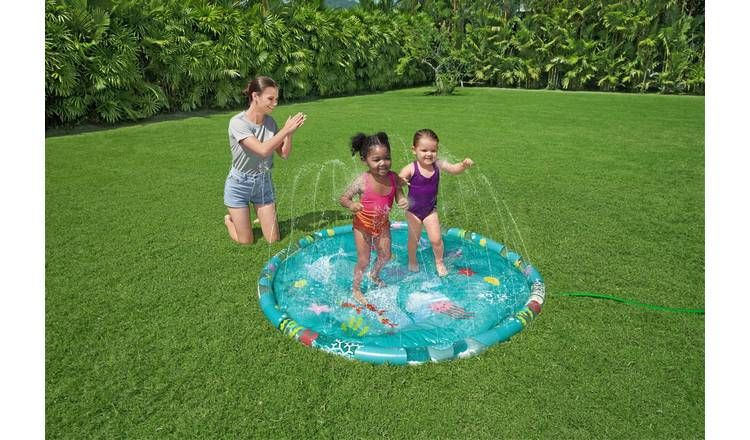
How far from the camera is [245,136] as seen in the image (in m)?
4.83

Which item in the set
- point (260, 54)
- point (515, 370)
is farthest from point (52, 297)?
point (260, 54)

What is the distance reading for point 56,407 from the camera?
2.98 metres

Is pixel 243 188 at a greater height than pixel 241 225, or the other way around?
pixel 243 188

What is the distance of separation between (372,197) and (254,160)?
1703 mm

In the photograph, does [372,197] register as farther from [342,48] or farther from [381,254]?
[342,48]

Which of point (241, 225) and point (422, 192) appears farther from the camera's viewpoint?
point (241, 225)

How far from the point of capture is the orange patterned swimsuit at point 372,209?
13.7 feet

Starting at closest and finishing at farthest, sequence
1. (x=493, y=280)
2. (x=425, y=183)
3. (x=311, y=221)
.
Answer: (x=425, y=183) < (x=493, y=280) < (x=311, y=221)

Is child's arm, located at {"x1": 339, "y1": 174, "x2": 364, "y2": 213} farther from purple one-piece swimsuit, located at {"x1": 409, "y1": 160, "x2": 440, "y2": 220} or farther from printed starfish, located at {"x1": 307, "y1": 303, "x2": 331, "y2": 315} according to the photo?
printed starfish, located at {"x1": 307, "y1": 303, "x2": 331, "y2": 315}

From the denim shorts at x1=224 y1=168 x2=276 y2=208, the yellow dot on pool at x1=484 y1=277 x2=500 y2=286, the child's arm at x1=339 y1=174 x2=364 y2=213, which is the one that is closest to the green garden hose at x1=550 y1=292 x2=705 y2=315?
the yellow dot on pool at x1=484 y1=277 x2=500 y2=286

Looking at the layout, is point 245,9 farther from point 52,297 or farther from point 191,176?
point 52,297

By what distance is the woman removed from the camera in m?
4.84

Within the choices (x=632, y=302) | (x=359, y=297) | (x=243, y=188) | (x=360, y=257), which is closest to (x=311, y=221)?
(x=243, y=188)

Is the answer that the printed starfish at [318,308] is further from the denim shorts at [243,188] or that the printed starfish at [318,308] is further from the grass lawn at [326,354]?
the denim shorts at [243,188]
